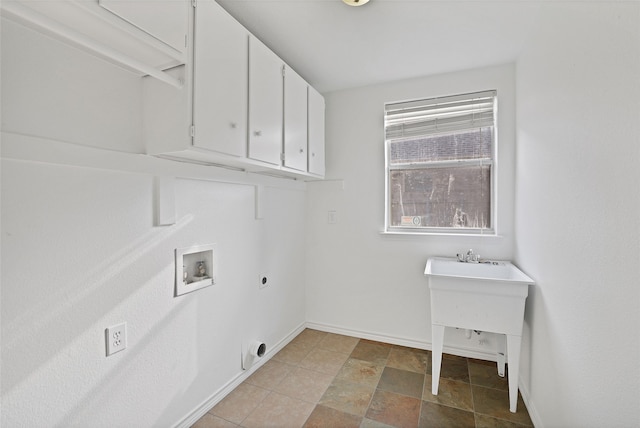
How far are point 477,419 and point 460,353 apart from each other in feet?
2.66

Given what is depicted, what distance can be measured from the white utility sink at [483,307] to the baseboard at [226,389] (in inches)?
50.0

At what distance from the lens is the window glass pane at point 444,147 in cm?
252

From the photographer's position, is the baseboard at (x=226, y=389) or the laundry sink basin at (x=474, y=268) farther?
the laundry sink basin at (x=474, y=268)

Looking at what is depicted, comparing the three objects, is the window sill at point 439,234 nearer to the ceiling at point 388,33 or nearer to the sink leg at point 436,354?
the sink leg at point 436,354

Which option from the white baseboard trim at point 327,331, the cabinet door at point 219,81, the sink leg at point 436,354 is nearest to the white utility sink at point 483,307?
the sink leg at point 436,354

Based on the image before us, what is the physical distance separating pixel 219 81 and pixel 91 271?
3.48 feet

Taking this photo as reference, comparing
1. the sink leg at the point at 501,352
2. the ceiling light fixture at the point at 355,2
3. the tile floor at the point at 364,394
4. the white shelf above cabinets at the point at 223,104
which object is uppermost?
the ceiling light fixture at the point at 355,2

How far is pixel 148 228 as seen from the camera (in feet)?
4.84

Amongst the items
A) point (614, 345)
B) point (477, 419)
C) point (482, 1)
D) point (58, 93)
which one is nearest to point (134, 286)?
point (58, 93)

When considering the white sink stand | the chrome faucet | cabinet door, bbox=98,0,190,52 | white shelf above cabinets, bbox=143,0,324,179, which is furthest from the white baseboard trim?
cabinet door, bbox=98,0,190,52

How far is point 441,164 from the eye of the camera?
263cm

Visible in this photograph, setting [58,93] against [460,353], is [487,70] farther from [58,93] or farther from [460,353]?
[58,93]

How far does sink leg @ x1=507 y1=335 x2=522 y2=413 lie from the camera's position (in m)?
1.81

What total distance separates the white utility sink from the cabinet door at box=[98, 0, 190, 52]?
195cm
